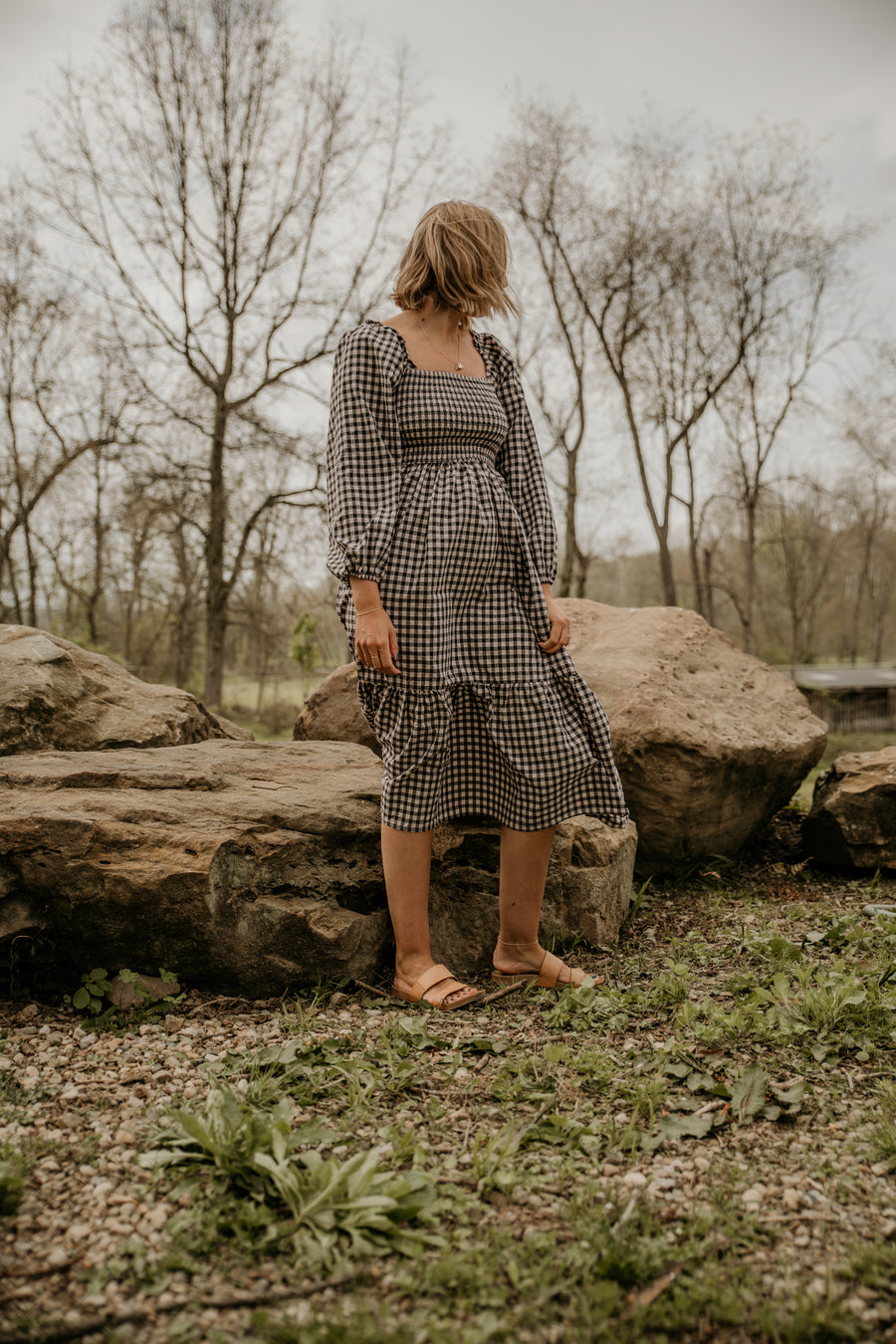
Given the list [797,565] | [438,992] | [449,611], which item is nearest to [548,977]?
[438,992]

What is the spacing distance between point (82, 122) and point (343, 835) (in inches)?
530

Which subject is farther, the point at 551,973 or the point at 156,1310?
the point at 551,973

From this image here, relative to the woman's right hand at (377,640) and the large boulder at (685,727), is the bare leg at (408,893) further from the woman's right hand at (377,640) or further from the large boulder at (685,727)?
the large boulder at (685,727)

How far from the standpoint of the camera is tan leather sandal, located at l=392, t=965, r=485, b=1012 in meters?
2.51

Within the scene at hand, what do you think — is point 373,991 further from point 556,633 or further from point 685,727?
point 685,727

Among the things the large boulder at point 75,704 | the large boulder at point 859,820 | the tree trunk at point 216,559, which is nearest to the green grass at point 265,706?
the tree trunk at point 216,559

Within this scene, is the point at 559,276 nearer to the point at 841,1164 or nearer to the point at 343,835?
the point at 343,835

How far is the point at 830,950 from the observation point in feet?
9.91

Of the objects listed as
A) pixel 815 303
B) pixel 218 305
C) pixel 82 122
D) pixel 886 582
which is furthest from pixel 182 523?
pixel 886 582

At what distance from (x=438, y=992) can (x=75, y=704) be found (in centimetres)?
216

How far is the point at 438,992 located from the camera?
2.53 m

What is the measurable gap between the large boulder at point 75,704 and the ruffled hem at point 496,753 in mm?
1593

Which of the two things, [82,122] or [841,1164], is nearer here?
[841,1164]

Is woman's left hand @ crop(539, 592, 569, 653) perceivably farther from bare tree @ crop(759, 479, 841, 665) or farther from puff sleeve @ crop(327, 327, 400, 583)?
bare tree @ crop(759, 479, 841, 665)
